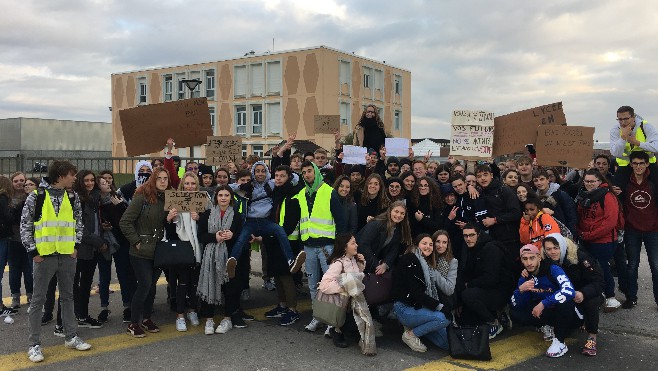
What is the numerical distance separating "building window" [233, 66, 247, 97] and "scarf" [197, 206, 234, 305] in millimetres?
43436

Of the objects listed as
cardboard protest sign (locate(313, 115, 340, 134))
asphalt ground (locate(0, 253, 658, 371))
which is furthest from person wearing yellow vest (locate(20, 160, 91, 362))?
cardboard protest sign (locate(313, 115, 340, 134))

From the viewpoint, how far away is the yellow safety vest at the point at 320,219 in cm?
706

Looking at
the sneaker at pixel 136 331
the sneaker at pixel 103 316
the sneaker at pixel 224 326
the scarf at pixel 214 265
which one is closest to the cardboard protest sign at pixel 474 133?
the scarf at pixel 214 265

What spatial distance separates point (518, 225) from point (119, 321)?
5250mm

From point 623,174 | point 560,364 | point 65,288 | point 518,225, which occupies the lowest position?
point 560,364

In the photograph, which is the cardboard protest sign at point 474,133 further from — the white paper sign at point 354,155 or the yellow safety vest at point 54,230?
the yellow safety vest at point 54,230

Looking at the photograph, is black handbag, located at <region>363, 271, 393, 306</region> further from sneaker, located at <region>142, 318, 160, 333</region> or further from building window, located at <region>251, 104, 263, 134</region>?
building window, located at <region>251, 104, 263, 134</region>

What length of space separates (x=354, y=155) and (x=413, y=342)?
13.9 ft

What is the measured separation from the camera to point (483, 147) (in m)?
9.80

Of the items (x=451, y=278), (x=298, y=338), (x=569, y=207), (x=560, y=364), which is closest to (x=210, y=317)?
(x=298, y=338)

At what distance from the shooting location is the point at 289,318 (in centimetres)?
712

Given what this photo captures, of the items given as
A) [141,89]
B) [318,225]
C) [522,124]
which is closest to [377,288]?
[318,225]

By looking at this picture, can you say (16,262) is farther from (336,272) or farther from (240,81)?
(240,81)

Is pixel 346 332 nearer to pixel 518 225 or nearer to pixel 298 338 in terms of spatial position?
pixel 298 338
